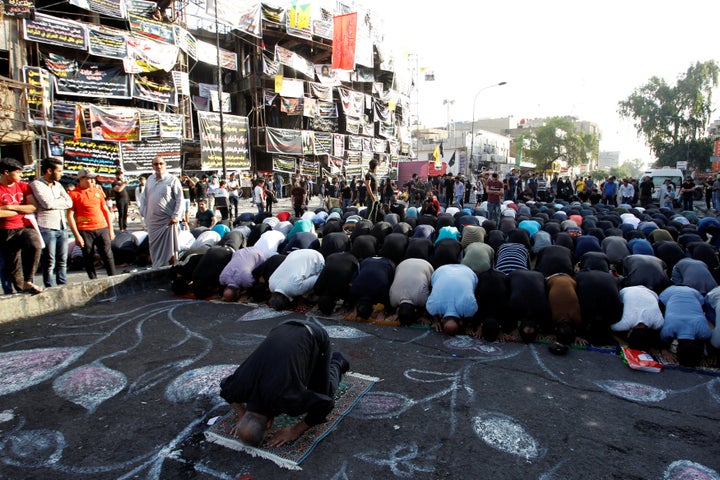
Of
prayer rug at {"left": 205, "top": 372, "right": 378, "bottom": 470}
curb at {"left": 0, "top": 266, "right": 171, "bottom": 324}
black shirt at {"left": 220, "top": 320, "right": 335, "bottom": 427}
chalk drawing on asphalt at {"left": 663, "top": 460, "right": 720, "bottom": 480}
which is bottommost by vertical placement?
chalk drawing on asphalt at {"left": 663, "top": 460, "right": 720, "bottom": 480}

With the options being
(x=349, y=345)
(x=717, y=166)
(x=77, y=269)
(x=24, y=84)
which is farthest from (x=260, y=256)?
(x=717, y=166)

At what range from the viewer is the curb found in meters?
5.36

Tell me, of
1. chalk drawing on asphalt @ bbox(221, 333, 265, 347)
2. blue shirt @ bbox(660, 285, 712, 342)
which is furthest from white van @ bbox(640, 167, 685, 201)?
chalk drawing on asphalt @ bbox(221, 333, 265, 347)

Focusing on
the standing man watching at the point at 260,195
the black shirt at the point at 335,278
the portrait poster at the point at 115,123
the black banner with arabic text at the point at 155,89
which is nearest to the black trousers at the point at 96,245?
the black shirt at the point at 335,278

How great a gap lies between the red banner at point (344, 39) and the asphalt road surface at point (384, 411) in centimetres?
2000

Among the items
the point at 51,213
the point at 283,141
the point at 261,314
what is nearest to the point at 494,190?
the point at 261,314

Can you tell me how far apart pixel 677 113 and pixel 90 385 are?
180 feet

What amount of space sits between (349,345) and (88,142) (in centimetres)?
1557

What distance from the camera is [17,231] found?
543 cm

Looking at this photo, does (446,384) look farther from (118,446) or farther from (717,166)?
(717,166)

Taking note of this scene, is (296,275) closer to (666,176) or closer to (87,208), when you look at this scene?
(87,208)

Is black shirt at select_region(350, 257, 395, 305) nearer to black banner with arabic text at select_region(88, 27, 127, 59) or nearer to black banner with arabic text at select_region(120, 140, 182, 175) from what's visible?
black banner with arabic text at select_region(120, 140, 182, 175)

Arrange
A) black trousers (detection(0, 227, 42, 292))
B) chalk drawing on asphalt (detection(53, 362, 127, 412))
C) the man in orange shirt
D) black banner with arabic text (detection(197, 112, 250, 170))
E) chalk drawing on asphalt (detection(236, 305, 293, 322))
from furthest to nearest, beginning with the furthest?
black banner with arabic text (detection(197, 112, 250, 170)) → the man in orange shirt → chalk drawing on asphalt (detection(236, 305, 293, 322)) → black trousers (detection(0, 227, 42, 292)) → chalk drawing on asphalt (detection(53, 362, 127, 412))

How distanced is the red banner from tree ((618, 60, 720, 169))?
37.5m
